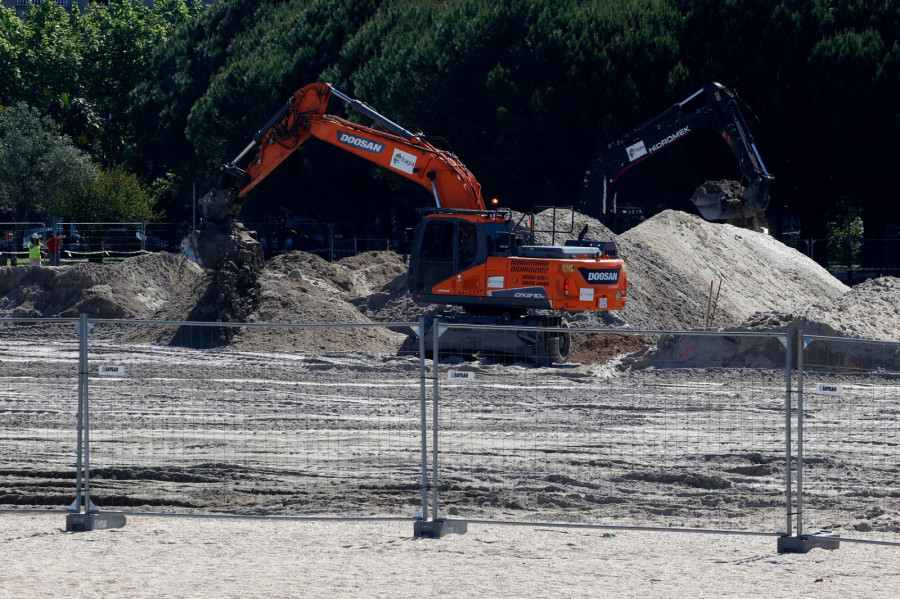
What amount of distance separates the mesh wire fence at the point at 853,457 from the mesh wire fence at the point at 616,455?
1.16 ft

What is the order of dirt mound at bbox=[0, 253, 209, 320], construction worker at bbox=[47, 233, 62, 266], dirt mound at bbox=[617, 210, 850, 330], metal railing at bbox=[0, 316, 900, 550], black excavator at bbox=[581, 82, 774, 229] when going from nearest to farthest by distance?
metal railing at bbox=[0, 316, 900, 550] → dirt mound at bbox=[617, 210, 850, 330] → dirt mound at bbox=[0, 253, 209, 320] → black excavator at bbox=[581, 82, 774, 229] → construction worker at bbox=[47, 233, 62, 266]

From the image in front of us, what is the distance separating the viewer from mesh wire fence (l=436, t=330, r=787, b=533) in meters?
10.5

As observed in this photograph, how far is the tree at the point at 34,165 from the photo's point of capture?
55.6m

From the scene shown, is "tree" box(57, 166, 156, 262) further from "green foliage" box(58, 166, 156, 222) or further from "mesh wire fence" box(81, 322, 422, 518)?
"mesh wire fence" box(81, 322, 422, 518)

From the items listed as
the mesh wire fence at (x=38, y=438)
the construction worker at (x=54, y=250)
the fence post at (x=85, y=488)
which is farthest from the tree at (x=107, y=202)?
the fence post at (x=85, y=488)

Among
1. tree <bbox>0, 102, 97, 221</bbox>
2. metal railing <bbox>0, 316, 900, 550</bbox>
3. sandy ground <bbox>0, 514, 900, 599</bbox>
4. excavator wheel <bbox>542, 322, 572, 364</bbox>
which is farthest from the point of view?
tree <bbox>0, 102, 97, 221</bbox>

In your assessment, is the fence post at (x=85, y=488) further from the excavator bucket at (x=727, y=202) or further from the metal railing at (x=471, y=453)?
the excavator bucket at (x=727, y=202)

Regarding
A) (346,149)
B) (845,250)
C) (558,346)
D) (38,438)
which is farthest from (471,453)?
(845,250)

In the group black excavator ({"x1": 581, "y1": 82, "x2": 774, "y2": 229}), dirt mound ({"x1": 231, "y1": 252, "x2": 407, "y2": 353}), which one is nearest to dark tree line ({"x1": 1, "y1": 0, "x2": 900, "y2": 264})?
black excavator ({"x1": 581, "y1": 82, "x2": 774, "y2": 229})

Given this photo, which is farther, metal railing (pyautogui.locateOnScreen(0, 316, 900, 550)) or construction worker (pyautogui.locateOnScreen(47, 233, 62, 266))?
construction worker (pyautogui.locateOnScreen(47, 233, 62, 266))

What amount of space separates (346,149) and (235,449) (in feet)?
47.6

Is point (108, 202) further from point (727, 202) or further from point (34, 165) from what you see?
point (727, 202)

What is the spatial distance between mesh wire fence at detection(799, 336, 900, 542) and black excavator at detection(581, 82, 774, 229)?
56.1ft

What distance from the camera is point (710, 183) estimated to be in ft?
110
